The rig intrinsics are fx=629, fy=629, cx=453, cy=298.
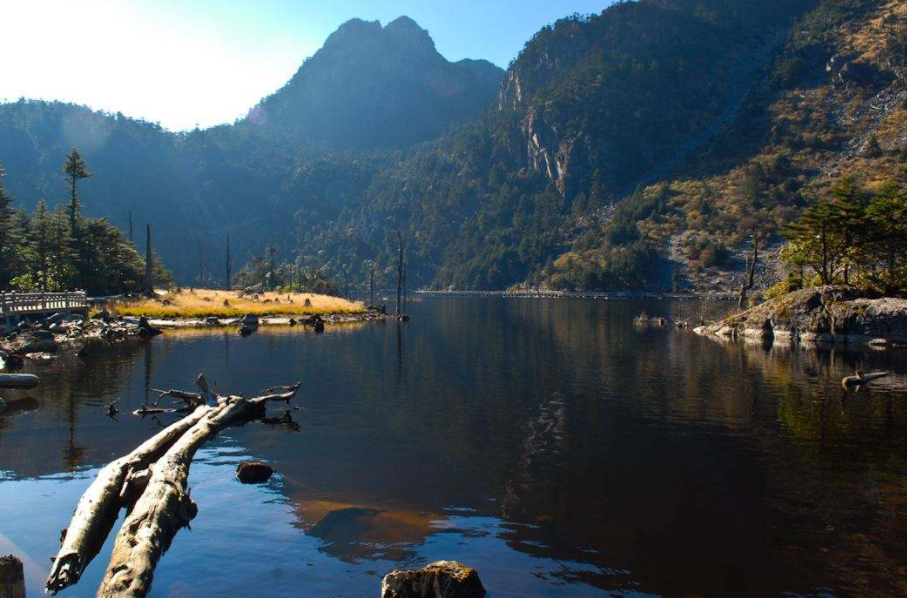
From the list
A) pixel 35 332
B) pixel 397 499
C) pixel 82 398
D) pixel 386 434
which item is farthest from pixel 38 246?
pixel 397 499

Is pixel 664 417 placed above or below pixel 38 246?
below

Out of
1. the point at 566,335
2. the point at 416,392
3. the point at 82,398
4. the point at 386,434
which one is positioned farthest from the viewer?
the point at 566,335

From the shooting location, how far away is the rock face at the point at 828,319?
66.9 metres

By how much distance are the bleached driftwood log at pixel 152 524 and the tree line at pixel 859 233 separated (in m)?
76.5

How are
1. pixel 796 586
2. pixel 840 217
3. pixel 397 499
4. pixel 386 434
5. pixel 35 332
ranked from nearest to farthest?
pixel 796 586 → pixel 397 499 → pixel 386 434 → pixel 35 332 → pixel 840 217

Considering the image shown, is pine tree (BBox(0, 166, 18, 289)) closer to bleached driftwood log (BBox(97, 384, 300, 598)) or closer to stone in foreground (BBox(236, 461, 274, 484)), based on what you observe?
bleached driftwood log (BBox(97, 384, 300, 598))

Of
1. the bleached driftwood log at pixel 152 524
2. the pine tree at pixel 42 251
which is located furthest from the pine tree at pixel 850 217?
the pine tree at pixel 42 251

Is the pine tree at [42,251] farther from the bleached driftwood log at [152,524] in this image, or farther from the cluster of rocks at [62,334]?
the bleached driftwood log at [152,524]

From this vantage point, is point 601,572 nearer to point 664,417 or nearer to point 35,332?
point 664,417

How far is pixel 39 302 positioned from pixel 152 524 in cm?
6430

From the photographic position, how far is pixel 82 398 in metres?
36.2

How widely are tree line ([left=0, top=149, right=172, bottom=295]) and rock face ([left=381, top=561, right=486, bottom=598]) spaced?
A: 86.8 meters

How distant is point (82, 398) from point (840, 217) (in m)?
78.8

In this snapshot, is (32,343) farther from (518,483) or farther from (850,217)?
(850,217)
